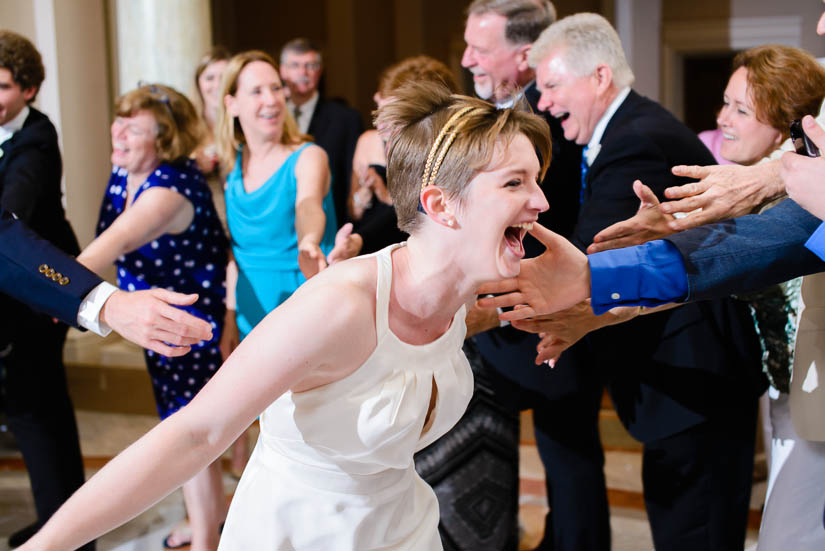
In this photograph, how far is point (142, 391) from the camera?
17.6ft

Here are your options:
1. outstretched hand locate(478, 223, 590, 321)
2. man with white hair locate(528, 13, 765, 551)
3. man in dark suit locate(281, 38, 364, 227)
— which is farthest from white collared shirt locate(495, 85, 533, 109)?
man in dark suit locate(281, 38, 364, 227)

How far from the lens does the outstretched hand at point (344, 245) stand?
2648mm

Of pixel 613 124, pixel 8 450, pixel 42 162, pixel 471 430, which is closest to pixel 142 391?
pixel 8 450

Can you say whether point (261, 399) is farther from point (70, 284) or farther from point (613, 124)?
A: point (613, 124)

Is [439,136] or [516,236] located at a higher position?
[439,136]

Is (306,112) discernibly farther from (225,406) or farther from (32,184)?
(225,406)

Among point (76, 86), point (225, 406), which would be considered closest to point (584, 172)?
point (225, 406)

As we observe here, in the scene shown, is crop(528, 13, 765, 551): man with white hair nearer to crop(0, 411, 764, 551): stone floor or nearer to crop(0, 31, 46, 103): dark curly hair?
crop(0, 411, 764, 551): stone floor

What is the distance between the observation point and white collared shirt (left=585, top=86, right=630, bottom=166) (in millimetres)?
2719

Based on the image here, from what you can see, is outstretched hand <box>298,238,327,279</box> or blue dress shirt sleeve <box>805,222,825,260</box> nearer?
blue dress shirt sleeve <box>805,222,825,260</box>

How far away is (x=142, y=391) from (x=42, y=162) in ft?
8.38

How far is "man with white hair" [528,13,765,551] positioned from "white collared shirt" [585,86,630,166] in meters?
0.05

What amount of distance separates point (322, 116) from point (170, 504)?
7.60 feet

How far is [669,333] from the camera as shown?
254 cm
